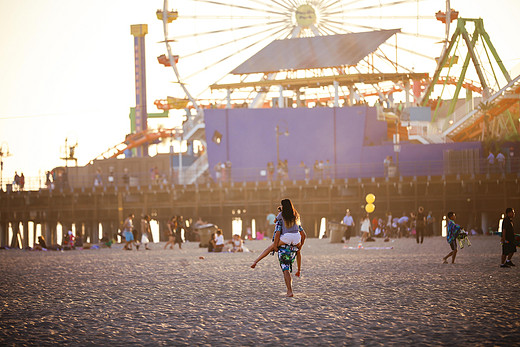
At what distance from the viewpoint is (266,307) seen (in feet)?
39.1

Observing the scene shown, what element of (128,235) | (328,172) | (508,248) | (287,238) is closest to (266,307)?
(287,238)

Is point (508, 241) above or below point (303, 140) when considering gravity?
below

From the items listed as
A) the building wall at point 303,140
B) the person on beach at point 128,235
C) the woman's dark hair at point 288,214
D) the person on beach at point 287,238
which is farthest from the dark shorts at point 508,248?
the building wall at point 303,140

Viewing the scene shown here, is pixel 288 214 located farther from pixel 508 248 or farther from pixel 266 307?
pixel 508 248

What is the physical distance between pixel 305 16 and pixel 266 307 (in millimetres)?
51871

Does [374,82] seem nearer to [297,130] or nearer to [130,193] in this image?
[297,130]

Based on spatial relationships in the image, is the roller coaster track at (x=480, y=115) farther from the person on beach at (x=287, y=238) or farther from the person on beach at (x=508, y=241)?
the person on beach at (x=287, y=238)

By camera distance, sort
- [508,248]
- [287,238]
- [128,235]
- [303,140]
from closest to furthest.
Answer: [287,238] → [508,248] → [128,235] → [303,140]

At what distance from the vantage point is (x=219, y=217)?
55.1 metres

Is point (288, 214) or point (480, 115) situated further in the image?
point (480, 115)

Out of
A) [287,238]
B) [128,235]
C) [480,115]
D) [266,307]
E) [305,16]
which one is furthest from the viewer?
[305,16]

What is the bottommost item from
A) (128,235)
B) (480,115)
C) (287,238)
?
(128,235)

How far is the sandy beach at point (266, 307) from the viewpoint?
30.5 feet

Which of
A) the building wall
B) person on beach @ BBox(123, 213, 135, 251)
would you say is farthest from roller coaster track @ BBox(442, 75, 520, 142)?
person on beach @ BBox(123, 213, 135, 251)
